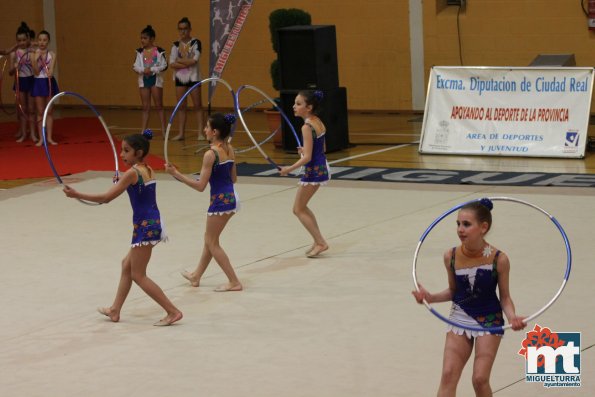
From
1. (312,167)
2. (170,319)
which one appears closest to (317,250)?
(312,167)

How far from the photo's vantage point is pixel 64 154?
55.3 ft

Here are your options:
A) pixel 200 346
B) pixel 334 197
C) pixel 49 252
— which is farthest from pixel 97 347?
pixel 334 197

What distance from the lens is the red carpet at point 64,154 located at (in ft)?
50.3

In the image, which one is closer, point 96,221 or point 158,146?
point 96,221

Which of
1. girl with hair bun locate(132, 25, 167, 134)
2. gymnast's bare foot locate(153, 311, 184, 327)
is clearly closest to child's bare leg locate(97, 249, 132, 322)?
gymnast's bare foot locate(153, 311, 184, 327)

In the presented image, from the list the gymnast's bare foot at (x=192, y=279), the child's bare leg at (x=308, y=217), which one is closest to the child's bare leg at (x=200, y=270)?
the gymnast's bare foot at (x=192, y=279)

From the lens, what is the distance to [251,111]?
856 inches

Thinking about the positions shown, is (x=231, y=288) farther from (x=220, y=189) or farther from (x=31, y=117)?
(x=31, y=117)

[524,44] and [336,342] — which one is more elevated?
[524,44]

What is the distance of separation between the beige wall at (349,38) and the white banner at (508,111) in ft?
10.7

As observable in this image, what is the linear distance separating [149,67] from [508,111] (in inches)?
229

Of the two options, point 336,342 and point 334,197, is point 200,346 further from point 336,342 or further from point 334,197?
point 334,197

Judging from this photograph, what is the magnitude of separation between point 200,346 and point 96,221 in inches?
184

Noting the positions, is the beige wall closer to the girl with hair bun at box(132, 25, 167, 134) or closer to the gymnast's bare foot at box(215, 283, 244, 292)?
the girl with hair bun at box(132, 25, 167, 134)
